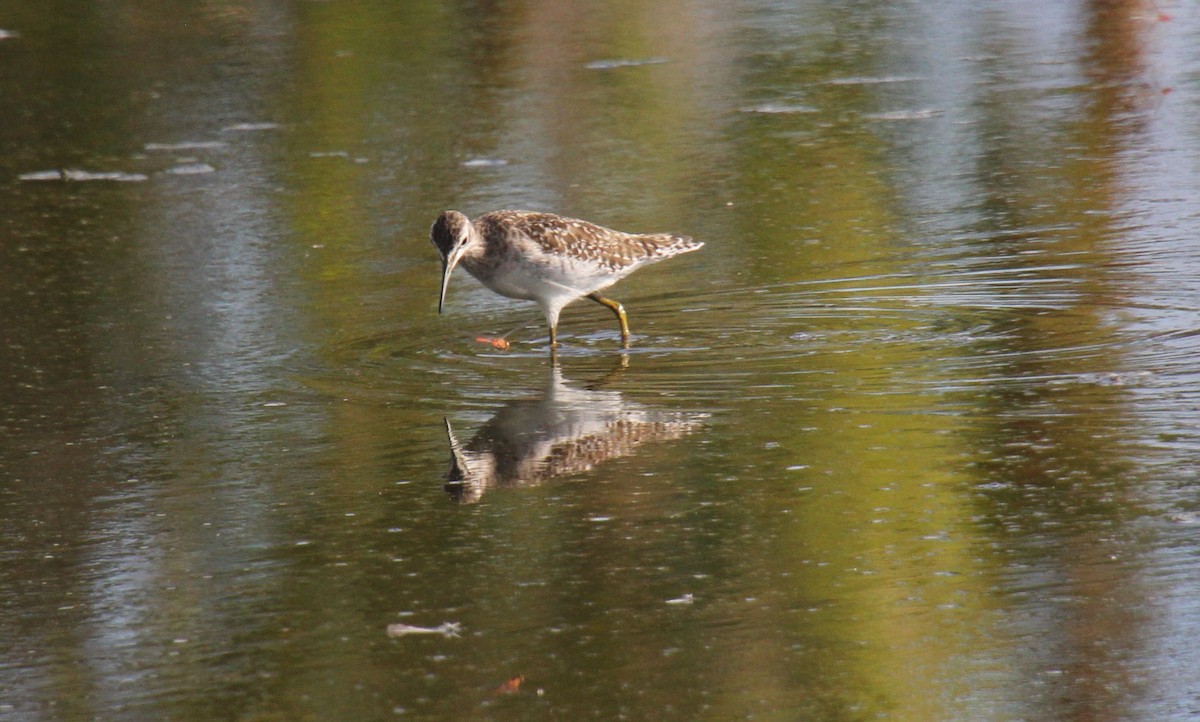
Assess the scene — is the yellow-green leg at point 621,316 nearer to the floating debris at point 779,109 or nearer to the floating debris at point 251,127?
the floating debris at point 779,109

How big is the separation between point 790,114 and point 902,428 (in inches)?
286

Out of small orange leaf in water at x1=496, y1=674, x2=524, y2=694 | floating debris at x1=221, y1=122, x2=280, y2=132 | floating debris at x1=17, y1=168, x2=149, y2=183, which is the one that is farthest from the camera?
floating debris at x1=221, y1=122, x2=280, y2=132

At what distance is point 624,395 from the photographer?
7.94m

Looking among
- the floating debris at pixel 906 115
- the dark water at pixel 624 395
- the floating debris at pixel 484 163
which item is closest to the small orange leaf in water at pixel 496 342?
the dark water at pixel 624 395

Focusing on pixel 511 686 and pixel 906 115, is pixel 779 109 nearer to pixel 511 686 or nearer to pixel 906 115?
pixel 906 115

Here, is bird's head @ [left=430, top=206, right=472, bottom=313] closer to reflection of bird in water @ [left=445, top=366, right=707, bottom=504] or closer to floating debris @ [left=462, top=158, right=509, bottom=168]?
reflection of bird in water @ [left=445, top=366, right=707, bottom=504]

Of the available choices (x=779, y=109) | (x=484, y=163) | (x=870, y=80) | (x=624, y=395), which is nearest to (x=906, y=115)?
(x=779, y=109)

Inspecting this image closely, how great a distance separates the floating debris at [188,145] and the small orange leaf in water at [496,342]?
5.48 m

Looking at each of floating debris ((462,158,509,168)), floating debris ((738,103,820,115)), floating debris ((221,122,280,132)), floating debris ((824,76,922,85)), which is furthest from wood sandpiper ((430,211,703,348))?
floating debris ((824,76,922,85))

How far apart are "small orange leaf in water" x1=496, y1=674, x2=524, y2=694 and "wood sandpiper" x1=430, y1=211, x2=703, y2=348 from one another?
4128mm

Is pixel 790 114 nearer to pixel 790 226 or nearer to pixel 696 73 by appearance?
pixel 696 73

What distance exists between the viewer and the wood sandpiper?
921cm

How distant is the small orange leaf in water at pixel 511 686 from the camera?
16.2 ft

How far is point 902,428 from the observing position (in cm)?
713
